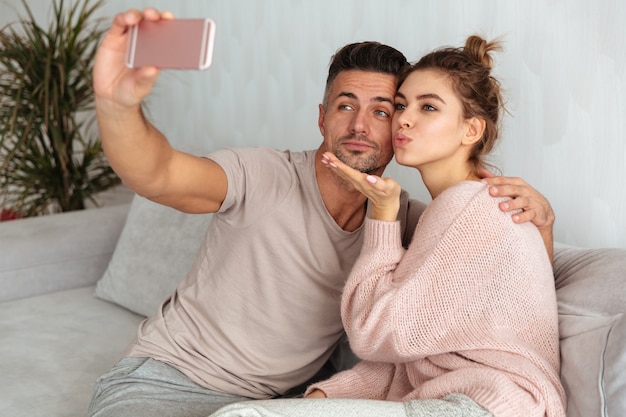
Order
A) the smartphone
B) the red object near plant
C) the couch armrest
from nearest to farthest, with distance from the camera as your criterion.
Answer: the smartphone
the couch armrest
the red object near plant

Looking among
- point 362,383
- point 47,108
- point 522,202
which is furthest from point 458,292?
point 47,108

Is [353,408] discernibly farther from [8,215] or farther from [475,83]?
[8,215]

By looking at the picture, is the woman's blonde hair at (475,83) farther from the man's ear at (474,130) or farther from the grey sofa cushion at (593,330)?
the grey sofa cushion at (593,330)

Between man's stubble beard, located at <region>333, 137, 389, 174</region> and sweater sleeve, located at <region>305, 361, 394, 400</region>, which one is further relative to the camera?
man's stubble beard, located at <region>333, 137, 389, 174</region>

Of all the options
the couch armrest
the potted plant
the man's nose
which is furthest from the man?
the potted plant

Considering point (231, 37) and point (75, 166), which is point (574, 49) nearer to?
point (231, 37)

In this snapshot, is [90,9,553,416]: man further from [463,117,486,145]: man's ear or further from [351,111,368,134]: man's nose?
[463,117,486,145]: man's ear

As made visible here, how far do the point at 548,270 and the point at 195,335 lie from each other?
837mm

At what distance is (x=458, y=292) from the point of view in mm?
1562

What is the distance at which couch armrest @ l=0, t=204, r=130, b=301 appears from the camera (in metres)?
2.96

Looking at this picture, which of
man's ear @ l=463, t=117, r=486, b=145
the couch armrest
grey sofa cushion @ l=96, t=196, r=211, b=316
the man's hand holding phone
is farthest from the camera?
the couch armrest

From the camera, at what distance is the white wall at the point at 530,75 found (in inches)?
79.3

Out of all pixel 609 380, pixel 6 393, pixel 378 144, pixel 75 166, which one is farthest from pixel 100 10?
pixel 609 380

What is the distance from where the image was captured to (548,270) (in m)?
1.67
